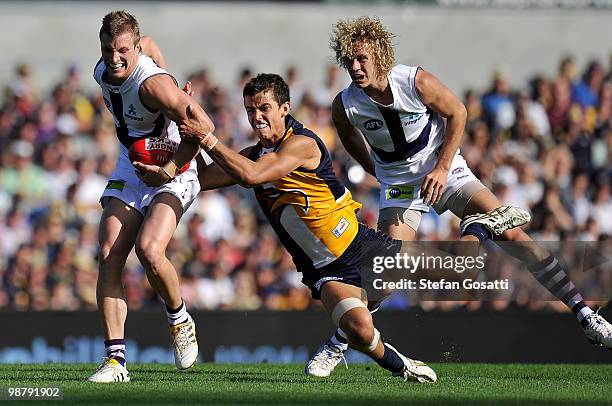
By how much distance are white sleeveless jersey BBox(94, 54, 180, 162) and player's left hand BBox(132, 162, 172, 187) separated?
Result: 0.36 metres

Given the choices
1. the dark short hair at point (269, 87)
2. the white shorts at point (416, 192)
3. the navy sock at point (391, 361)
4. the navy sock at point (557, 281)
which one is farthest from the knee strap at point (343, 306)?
the navy sock at point (557, 281)

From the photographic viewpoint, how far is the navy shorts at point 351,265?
8367mm

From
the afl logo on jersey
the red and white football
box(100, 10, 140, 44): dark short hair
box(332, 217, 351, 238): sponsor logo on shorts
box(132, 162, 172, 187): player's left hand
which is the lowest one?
box(332, 217, 351, 238): sponsor logo on shorts

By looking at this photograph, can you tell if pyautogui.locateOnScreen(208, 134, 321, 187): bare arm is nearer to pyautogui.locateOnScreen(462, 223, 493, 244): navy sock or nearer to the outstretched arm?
the outstretched arm

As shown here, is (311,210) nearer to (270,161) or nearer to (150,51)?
(270,161)

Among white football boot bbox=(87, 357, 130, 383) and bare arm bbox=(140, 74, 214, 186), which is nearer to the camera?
bare arm bbox=(140, 74, 214, 186)

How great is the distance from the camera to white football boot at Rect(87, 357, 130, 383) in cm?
822

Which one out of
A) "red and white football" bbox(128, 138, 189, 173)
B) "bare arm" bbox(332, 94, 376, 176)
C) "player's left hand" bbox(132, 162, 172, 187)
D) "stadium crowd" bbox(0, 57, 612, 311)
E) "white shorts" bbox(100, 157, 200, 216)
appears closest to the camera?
"player's left hand" bbox(132, 162, 172, 187)

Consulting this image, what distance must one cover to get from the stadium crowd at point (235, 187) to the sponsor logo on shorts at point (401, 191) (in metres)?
2.74

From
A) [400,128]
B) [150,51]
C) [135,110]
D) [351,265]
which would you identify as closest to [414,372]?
[351,265]

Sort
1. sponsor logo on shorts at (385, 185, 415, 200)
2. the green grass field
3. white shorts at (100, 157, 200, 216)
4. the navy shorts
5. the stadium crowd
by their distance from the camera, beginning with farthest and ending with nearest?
the stadium crowd < sponsor logo on shorts at (385, 185, 415, 200) < white shorts at (100, 157, 200, 216) < the navy shorts < the green grass field

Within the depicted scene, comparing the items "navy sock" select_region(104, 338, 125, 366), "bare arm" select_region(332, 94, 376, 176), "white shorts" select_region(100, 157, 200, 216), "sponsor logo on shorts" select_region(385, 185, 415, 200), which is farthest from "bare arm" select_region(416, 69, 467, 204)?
"navy sock" select_region(104, 338, 125, 366)

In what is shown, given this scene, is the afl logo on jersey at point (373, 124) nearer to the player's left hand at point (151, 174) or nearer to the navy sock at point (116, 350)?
the player's left hand at point (151, 174)

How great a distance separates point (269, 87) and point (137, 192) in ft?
4.34
